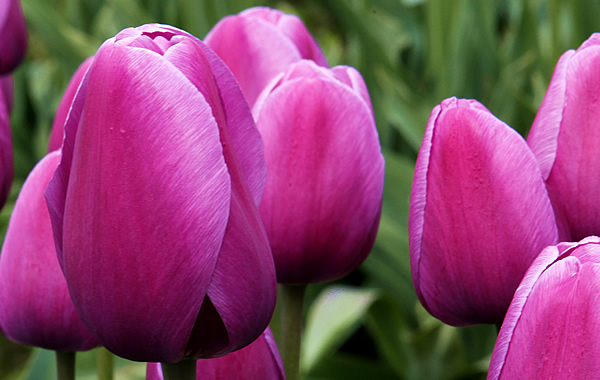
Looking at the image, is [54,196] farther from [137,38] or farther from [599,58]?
[599,58]

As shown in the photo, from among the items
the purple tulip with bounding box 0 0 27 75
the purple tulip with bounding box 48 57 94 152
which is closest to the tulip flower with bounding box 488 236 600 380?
the purple tulip with bounding box 48 57 94 152

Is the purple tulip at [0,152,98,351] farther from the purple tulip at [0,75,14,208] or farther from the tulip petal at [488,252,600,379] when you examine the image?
the tulip petal at [488,252,600,379]

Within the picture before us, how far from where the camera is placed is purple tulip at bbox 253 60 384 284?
0.48 m

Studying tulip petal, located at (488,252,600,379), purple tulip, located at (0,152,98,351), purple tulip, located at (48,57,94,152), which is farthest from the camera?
purple tulip, located at (48,57,94,152)

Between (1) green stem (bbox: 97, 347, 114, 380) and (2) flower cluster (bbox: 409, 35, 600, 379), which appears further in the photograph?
(1) green stem (bbox: 97, 347, 114, 380)

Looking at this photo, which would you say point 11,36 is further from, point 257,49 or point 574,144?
point 574,144

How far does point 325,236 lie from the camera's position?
1.58ft

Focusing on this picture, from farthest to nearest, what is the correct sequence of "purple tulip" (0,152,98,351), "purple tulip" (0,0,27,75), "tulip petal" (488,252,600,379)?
"purple tulip" (0,0,27,75), "purple tulip" (0,152,98,351), "tulip petal" (488,252,600,379)

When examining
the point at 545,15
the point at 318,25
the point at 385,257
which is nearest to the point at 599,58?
the point at 385,257

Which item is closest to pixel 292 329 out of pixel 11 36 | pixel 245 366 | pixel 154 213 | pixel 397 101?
pixel 245 366

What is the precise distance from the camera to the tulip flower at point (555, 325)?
33cm

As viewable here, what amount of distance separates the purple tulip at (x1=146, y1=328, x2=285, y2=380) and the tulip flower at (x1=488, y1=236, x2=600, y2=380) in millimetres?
120

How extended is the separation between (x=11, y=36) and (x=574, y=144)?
1.74 ft

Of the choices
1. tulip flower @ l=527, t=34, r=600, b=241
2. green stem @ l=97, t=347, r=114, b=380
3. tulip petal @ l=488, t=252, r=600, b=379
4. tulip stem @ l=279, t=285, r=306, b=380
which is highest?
tulip flower @ l=527, t=34, r=600, b=241
